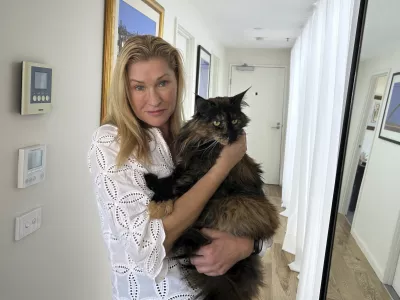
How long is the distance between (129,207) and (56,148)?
609 millimetres

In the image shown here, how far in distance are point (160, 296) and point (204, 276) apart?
0.46 feet

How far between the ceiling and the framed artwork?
141cm

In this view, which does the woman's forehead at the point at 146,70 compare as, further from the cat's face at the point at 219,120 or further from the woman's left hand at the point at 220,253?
the woman's left hand at the point at 220,253

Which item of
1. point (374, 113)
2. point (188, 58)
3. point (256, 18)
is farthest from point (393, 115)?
point (256, 18)

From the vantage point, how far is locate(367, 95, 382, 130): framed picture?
64.9 inches

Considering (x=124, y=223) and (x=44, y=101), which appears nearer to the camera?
(x=124, y=223)

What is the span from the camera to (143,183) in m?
0.98

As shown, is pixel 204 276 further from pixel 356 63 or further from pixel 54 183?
pixel 356 63

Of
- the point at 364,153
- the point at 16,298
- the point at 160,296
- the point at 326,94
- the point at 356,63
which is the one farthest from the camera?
the point at 326,94

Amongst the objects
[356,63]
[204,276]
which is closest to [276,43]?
[356,63]

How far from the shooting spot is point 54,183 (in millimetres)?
1361

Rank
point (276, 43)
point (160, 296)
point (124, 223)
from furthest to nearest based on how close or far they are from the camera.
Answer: point (276, 43), point (160, 296), point (124, 223)

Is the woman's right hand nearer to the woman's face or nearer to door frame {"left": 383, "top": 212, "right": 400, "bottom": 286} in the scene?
the woman's face

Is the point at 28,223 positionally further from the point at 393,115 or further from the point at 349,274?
the point at 349,274
